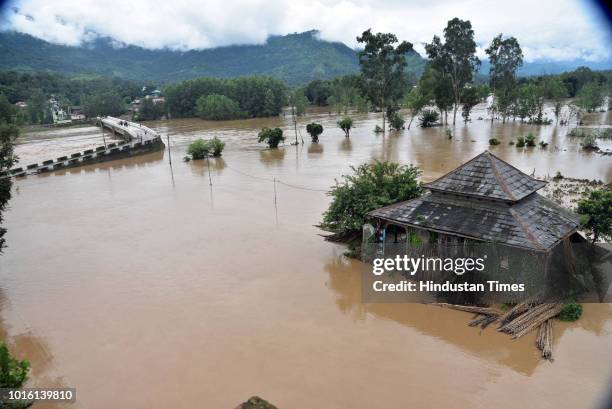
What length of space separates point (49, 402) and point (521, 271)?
10900 mm

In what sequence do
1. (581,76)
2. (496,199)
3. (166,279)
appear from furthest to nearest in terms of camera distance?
(581,76) → (166,279) → (496,199)

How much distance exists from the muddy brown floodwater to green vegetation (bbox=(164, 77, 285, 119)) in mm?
49626

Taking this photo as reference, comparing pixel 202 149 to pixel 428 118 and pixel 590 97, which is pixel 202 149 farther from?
pixel 590 97

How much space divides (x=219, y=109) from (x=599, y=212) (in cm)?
6294

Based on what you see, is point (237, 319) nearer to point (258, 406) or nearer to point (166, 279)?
point (166, 279)

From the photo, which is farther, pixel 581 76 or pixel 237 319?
pixel 581 76

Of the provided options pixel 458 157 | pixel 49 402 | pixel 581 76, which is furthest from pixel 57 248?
pixel 581 76

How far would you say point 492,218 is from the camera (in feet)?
36.0

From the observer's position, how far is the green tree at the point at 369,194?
13867 mm

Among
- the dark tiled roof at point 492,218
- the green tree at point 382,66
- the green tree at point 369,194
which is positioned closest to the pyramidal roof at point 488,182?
the dark tiled roof at point 492,218

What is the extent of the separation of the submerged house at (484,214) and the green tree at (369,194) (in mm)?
893

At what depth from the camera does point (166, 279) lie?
13969mm

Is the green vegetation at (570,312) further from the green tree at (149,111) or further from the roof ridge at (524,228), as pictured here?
the green tree at (149,111)

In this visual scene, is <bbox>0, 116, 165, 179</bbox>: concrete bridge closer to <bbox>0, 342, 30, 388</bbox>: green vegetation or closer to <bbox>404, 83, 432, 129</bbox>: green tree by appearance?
<bbox>0, 342, 30, 388</bbox>: green vegetation
